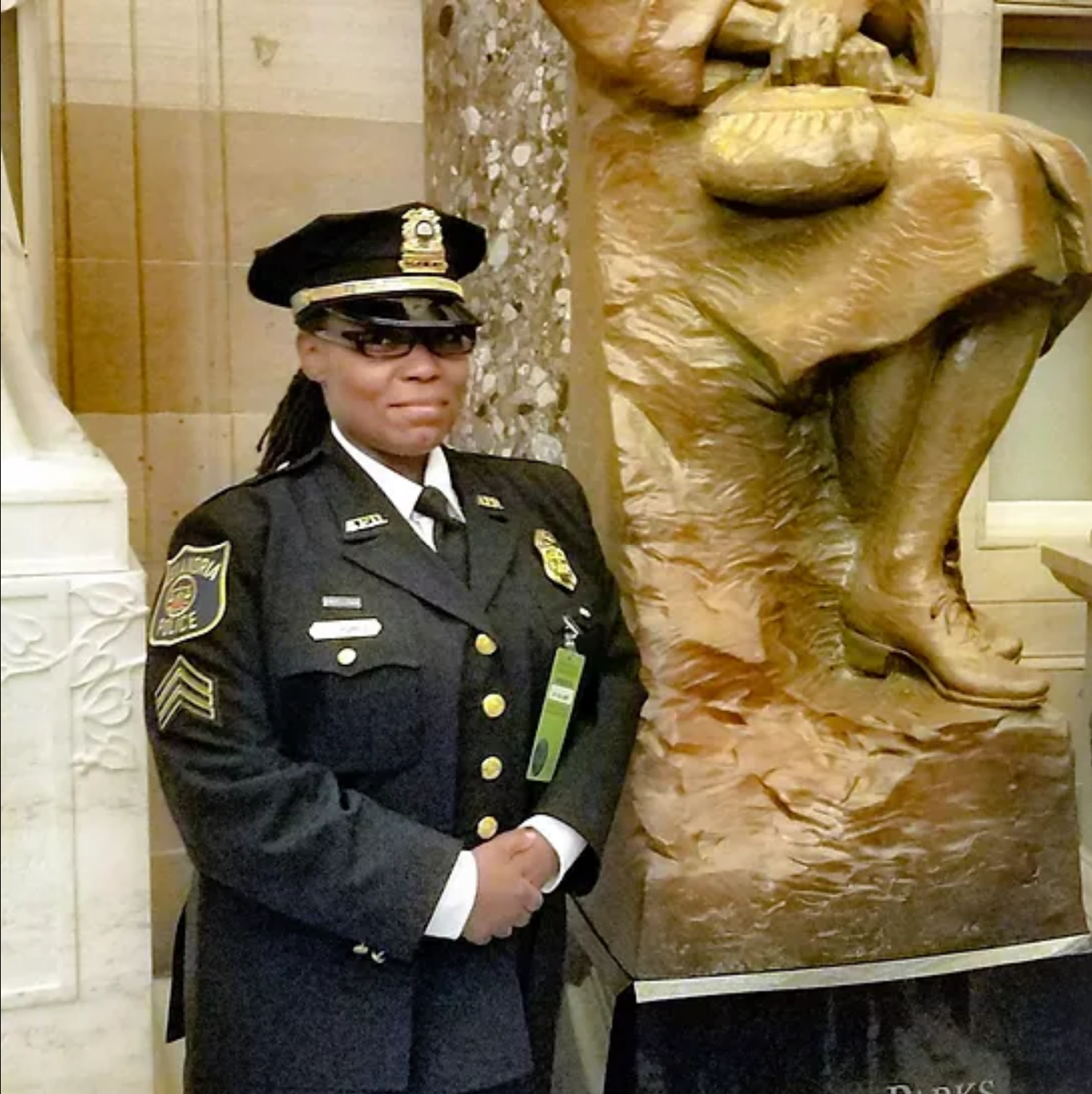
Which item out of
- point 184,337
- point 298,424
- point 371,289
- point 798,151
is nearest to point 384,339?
point 371,289

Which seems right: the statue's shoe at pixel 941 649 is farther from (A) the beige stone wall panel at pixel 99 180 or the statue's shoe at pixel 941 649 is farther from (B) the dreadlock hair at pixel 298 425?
(A) the beige stone wall panel at pixel 99 180

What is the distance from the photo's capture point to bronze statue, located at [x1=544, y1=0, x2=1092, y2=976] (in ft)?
6.10

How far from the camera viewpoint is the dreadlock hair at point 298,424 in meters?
1.65

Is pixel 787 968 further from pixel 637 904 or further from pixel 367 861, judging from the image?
pixel 367 861

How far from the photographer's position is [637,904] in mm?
1857

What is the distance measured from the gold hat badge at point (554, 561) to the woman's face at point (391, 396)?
0.55 feet

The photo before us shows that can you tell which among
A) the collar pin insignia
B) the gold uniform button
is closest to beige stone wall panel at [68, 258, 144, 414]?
the collar pin insignia

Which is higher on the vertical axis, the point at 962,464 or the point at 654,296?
the point at 654,296

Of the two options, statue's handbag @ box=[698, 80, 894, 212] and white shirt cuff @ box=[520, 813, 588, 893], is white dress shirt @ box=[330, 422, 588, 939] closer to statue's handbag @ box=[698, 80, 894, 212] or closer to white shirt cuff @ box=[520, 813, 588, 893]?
white shirt cuff @ box=[520, 813, 588, 893]

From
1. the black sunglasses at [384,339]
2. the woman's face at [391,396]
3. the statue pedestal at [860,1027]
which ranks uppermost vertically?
the black sunglasses at [384,339]

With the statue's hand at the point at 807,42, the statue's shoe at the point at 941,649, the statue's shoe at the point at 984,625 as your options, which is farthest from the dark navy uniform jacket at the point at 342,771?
the statue's hand at the point at 807,42

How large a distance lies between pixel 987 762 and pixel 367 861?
2.90ft

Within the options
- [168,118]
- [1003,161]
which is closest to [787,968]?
[1003,161]

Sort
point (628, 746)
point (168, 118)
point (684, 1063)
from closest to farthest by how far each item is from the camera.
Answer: point (628, 746), point (684, 1063), point (168, 118)
